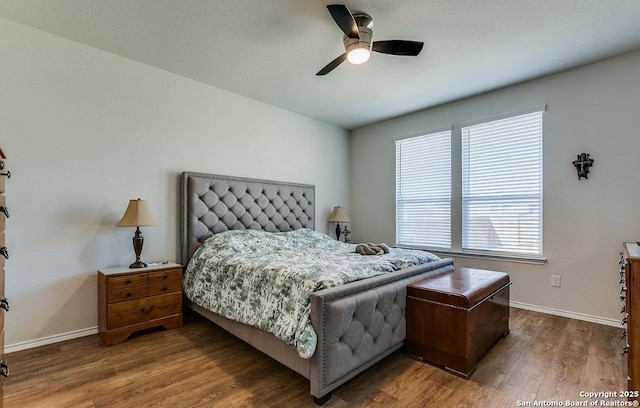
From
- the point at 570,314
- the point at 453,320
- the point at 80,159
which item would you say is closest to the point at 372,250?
the point at 453,320

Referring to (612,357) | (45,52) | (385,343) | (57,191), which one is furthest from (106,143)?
(612,357)

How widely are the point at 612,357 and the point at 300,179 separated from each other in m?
3.80

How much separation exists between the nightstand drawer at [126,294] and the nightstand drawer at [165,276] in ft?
0.30

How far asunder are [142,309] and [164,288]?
24 centimetres

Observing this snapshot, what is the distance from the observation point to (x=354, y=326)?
75.8 inches

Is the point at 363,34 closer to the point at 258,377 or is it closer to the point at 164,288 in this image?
the point at 258,377

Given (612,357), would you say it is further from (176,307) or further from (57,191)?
(57,191)

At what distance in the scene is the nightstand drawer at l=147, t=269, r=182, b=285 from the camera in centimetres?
280

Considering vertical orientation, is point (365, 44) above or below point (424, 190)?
above

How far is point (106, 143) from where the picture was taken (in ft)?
9.64

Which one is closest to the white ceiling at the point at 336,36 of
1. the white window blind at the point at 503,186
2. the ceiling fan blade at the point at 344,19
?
the ceiling fan blade at the point at 344,19

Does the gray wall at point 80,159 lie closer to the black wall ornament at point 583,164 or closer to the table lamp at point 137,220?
the table lamp at point 137,220

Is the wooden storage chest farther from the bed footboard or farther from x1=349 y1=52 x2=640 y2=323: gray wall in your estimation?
x1=349 y1=52 x2=640 y2=323: gray wall

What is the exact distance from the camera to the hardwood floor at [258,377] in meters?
1.84
